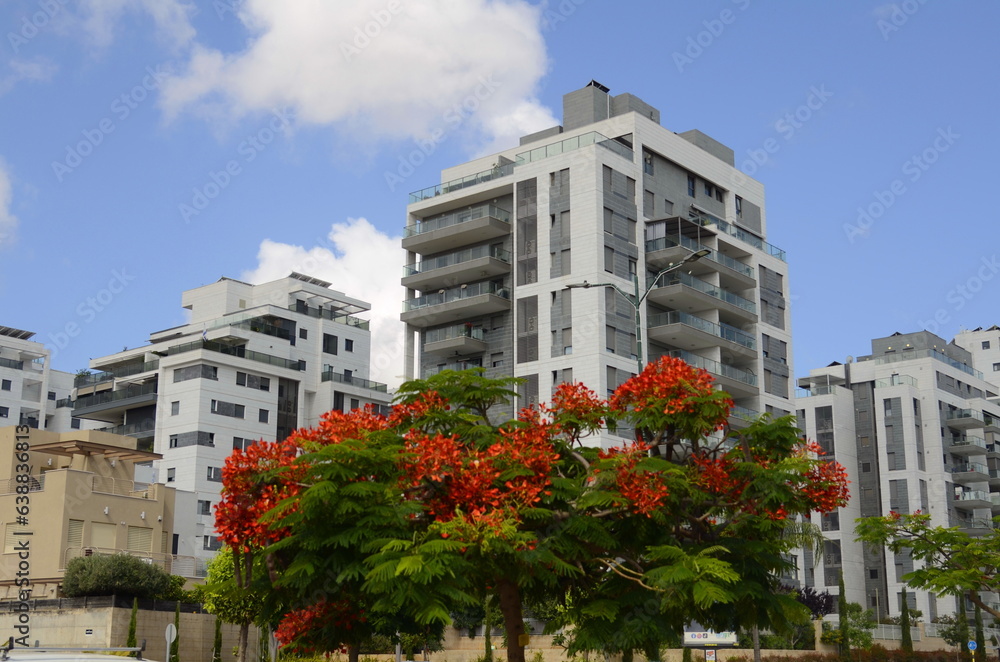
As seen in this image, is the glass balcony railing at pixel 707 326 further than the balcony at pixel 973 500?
No

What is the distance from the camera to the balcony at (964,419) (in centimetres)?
10938

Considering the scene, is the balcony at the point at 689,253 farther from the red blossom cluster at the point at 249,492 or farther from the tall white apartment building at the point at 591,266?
the red blossom cluster at the point at 249,492

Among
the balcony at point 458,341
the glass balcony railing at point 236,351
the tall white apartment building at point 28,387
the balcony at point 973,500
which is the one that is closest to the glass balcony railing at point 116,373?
the glass balcony railing at point 236,351

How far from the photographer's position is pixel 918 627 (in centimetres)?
8750

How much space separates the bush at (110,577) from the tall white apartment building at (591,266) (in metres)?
30.0

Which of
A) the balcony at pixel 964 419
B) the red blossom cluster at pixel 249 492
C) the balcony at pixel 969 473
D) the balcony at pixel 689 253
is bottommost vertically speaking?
the red blossom cluster at pixel 249 492

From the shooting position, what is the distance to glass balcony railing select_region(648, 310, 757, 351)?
74.9 meters

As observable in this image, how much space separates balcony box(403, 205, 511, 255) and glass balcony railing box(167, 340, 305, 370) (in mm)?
17702

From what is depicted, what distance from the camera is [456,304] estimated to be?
7644 cm

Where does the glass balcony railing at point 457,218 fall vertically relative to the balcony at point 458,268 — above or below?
above

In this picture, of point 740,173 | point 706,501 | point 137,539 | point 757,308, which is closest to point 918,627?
point 757,308

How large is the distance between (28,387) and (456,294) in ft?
212

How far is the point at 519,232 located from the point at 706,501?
55699 mm

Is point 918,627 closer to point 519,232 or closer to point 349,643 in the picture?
point 519,232
